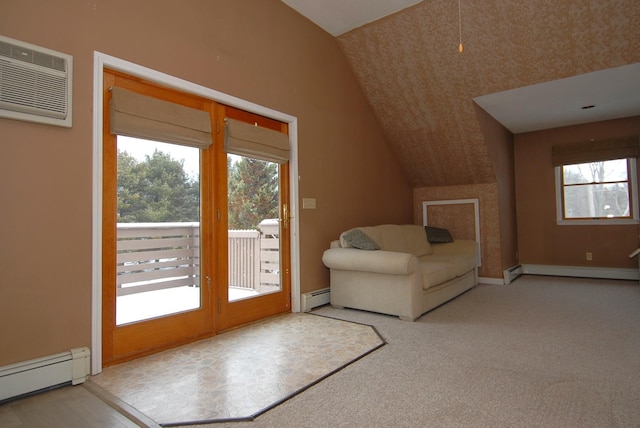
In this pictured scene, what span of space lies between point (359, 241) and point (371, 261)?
35 cm

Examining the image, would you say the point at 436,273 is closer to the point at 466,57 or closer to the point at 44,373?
the point at 466,57

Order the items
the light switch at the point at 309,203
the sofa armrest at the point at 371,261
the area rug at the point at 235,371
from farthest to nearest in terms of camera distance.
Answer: the light switch at the point at 309,203
the sofa armrest at the point at 371,261
the area rug at the point at 235,371

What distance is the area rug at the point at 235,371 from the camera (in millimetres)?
1756

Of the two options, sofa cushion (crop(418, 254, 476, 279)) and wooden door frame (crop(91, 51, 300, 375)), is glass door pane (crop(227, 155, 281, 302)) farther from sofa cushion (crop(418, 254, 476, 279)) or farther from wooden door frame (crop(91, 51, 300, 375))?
sofa cushion (crop(418, 254, 476, 279))

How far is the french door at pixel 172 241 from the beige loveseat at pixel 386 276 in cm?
74

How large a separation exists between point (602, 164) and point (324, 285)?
15.8 ft

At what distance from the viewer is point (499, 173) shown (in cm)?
534

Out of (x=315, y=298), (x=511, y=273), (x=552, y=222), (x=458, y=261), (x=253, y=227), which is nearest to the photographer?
(x=253, y=227)

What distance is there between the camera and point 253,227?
3.33 m

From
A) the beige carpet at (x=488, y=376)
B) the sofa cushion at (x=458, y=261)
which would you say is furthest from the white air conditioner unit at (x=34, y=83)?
the sofa cushion at (x=458, y=261)

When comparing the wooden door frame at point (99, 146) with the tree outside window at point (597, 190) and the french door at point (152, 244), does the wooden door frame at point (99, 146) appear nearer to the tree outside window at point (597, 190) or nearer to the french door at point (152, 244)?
the french door at point (152, 244)

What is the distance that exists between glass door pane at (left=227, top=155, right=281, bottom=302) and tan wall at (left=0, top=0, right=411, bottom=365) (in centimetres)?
35

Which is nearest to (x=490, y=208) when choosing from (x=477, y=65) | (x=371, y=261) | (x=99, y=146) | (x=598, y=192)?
(x=598, y=192)

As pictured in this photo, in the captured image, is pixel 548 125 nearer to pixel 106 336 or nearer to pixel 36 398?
pixel 106 336
